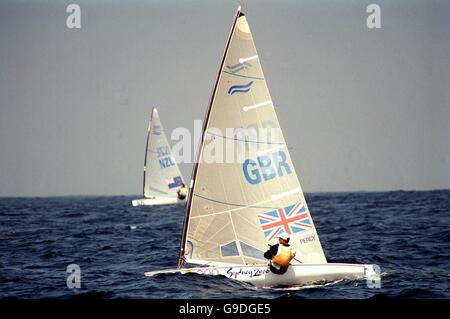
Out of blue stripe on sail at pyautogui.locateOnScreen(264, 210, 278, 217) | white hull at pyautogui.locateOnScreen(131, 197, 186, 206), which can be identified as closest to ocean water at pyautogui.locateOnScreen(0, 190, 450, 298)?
blue stripe on sail at pyautogui.locateOnScreen(264, 210, 278, 217)

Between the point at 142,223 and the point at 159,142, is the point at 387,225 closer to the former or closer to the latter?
the point at 142,223

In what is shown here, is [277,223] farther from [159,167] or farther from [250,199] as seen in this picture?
[159,167]

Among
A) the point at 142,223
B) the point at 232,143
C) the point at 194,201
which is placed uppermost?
the point at 232,143

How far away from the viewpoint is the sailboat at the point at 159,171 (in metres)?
59.2

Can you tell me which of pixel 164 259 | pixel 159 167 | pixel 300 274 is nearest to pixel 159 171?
pixel 159 167

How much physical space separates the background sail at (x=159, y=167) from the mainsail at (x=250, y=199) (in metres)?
40.2

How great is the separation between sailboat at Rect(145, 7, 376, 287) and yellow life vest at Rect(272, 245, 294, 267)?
112 centimetres

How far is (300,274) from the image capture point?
1755 centimetres

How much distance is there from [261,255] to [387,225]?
20040mm

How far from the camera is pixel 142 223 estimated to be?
43094 millimetres

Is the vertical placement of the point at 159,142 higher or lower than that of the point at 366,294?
higher

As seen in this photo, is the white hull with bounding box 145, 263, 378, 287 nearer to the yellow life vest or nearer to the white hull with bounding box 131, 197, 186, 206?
the yellow life vest

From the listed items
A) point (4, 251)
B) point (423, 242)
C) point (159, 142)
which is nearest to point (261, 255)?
point (423, 242)
